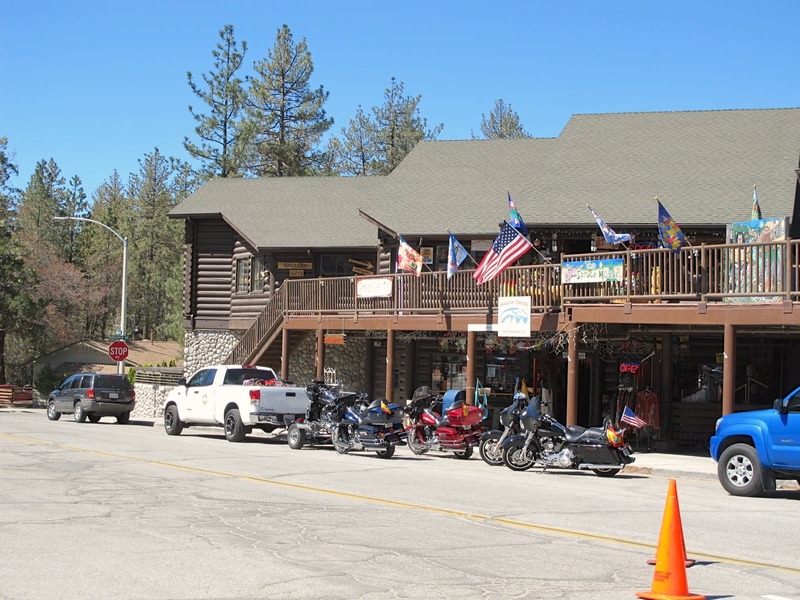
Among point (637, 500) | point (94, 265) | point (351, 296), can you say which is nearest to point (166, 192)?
point (94, 265)

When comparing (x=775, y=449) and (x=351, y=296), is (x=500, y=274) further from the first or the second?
(x=775, y=449)

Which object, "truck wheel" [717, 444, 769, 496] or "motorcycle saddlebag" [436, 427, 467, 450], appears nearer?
"truck wheel" [717, 444, 769, 496]

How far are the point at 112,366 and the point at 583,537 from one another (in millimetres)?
58709

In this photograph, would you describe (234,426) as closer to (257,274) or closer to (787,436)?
(257,274)

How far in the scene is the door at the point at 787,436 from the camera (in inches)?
617

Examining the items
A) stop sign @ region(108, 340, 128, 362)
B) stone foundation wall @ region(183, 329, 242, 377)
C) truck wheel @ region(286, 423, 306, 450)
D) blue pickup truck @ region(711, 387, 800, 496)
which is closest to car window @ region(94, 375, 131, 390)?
stop sign @ region(108, 340, 128, 362)

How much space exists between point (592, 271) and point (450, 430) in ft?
16.0

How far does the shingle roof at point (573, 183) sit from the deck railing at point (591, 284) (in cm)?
234

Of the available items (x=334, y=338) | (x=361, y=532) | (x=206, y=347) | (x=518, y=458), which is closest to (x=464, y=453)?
(x=518, y=458)

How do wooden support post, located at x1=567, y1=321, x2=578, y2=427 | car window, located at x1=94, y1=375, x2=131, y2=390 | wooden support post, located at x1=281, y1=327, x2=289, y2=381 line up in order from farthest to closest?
car window, located at x1=94, y1=375, x2=131, y2=390, wooden support post, located at x1=281, y1=327, x2=289, y2=381, wooden support post, located at x1=567, y1=321, x2=578, y2=427

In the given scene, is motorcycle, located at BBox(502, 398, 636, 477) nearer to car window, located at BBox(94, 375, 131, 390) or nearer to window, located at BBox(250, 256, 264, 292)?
car window, located at BBox(94, 375, 131, 390)

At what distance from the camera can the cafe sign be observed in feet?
75.8

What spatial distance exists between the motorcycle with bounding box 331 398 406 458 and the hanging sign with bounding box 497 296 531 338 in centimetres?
408

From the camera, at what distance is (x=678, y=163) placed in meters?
30.9
